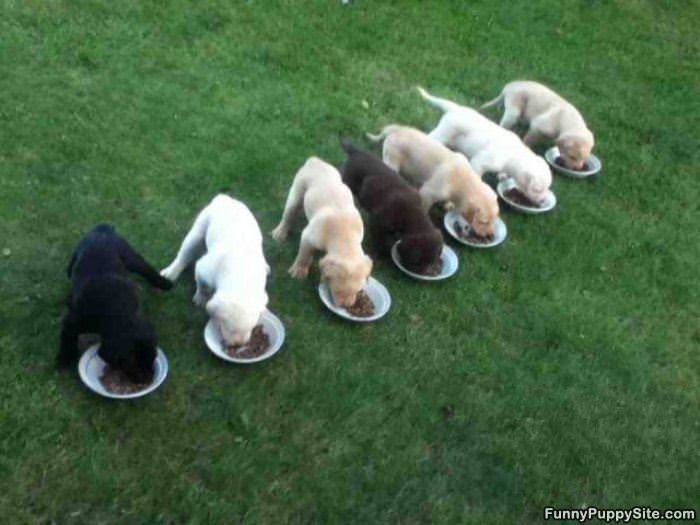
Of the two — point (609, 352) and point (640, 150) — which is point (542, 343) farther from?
point (640, 150)


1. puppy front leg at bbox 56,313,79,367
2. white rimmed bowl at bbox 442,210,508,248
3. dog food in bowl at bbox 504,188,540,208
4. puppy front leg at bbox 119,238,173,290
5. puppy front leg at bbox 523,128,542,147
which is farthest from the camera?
puppy front leg at bbox 523,128,542,147

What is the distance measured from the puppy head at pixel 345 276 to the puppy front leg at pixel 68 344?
1716mm

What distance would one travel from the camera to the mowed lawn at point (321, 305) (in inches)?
188

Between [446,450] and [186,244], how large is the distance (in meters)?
2.29

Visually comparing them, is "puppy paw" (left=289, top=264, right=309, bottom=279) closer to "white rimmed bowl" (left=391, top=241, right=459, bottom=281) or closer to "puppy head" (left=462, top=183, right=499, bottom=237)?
"white rimmed bowl" (left=391, top=241, right=459, bottom=281)

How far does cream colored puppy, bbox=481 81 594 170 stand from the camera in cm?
792

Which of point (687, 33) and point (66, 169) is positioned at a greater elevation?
point (687, 33)

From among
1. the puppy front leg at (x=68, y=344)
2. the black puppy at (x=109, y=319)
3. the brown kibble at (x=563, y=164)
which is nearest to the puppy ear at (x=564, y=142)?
the brown kibble at (x=563, y=164)

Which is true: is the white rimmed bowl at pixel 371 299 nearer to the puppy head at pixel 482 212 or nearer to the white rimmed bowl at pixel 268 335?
the white rimmed bowl at pixel 268 335

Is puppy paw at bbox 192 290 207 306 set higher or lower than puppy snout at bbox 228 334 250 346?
lower

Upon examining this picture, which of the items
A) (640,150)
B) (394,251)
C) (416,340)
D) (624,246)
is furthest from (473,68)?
(416,340)

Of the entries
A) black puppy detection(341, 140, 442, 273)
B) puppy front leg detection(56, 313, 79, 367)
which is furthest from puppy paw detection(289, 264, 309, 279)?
puppy front leg detection(56, 313, 79, 367)

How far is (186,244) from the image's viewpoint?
5.81m

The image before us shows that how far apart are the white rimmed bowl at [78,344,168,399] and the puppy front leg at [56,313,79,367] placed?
78 mm
